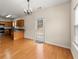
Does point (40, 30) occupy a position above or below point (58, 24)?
below

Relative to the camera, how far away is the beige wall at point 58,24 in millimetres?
5547

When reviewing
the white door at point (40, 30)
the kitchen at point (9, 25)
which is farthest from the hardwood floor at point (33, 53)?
the kitchen at point (9, 25)

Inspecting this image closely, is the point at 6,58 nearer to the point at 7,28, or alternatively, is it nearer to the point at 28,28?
the point at 28,28

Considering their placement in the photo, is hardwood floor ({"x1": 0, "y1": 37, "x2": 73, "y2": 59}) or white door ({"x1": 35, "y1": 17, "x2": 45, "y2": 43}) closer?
hardwood floor ({"x1": 0, "y1": 37, "x2": 73, "y2": 59})

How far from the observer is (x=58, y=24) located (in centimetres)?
608

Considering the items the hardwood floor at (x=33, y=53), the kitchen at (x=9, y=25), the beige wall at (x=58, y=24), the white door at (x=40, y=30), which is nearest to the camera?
the hardwood floor at (x=33, y=53)

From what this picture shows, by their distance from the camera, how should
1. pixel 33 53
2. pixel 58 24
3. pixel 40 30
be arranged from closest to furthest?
pixel 33 53, pixel 58 24, pixel 40 30

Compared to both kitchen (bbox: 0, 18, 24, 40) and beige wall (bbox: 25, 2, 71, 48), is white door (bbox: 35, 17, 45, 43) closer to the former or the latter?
beige wall (bbox: 25, 2, 71, 48)

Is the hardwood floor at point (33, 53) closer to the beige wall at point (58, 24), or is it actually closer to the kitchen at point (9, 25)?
the beige wall at point (58, 24)

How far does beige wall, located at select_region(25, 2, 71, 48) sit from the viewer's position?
18.2ft

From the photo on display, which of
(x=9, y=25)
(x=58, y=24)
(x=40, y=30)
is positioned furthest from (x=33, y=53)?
(x=9, y=25)

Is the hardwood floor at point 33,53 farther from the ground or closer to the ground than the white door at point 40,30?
closer to the ground

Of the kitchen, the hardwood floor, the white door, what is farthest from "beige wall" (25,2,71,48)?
the kitchen

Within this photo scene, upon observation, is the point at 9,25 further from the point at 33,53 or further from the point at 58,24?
the point at 33,53
